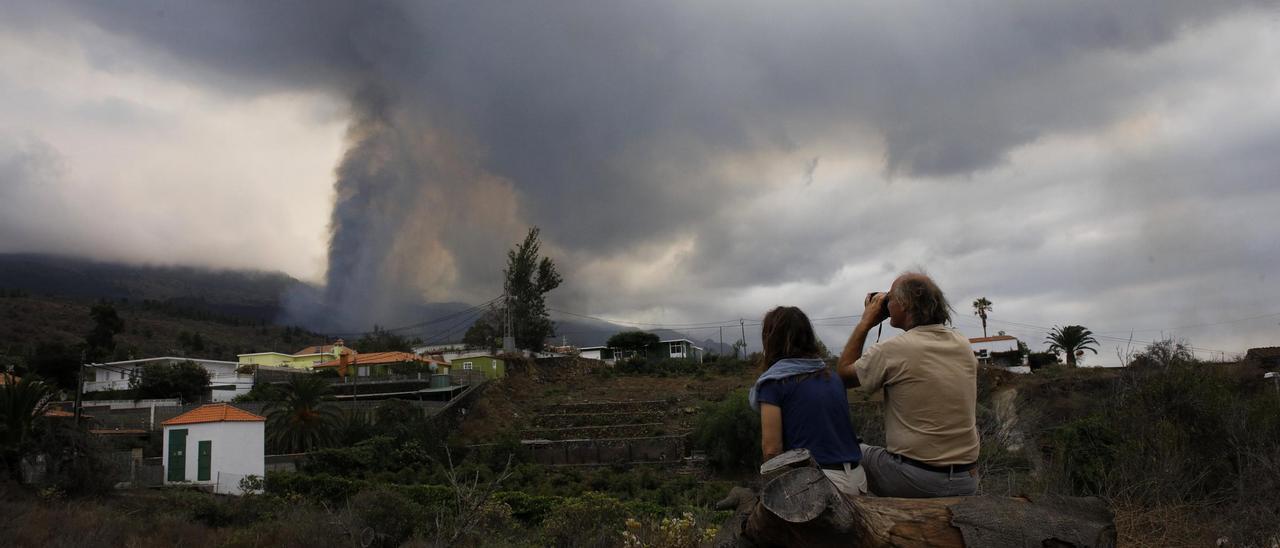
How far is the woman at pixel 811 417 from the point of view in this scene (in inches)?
128

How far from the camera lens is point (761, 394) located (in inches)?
132

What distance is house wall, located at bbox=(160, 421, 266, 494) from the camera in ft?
84.4

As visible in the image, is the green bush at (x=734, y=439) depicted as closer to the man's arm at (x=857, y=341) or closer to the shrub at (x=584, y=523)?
the shrub at (x=584, y=523)

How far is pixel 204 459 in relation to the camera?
25.9 m

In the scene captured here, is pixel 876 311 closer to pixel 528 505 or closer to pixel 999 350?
pixel 528 505

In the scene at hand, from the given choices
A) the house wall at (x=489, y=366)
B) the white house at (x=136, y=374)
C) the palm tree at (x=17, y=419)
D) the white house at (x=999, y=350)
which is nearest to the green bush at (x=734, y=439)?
the palm tree at (x=17, y=419)

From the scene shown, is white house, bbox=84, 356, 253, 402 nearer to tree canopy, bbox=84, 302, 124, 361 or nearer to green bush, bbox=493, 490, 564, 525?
tree canopy, bbox=84, 302, 124, 361

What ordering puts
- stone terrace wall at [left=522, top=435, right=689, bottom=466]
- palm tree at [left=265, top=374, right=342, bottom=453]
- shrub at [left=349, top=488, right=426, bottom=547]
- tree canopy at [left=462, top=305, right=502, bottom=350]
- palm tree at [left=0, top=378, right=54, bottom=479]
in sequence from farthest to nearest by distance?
1. tree canopy at [left=462, top=305, right=502, bottom=350]
2. stone terrace wall at [left=522, top=435, right=689, bottom=466]
3. palm tree at [left=265, top=374, right=342, bottom=453]
4. palm tree at [left=0, top=378, right=54, bottom=479]
5. shrub at [left=349, top=488, right=426, bottom=547]

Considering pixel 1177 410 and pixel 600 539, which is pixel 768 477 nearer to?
pixel 600 539

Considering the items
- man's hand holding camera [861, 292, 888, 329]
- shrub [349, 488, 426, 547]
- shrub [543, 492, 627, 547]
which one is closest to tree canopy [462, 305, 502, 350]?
shrub [349, 488, 426, 547]

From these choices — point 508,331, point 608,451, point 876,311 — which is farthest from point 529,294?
point 876,311

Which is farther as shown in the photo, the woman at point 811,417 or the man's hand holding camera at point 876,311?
the man's hand holding camera at point 876,311

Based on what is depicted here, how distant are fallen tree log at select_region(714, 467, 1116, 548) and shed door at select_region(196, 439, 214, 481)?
2724 centimetres

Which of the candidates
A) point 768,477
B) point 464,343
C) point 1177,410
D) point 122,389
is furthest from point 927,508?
point 464,343
